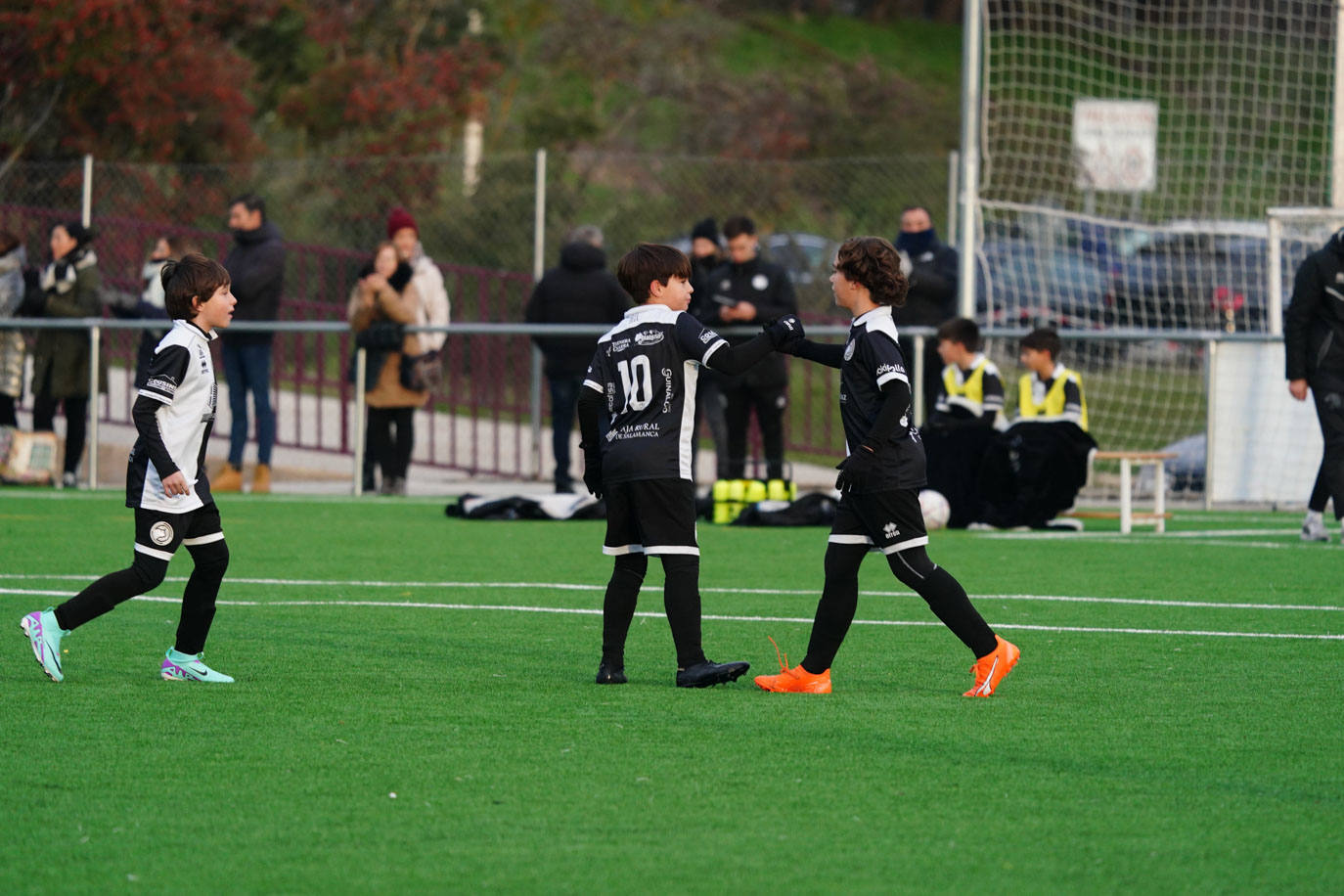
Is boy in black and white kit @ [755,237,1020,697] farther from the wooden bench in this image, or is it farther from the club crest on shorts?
the wooden bench

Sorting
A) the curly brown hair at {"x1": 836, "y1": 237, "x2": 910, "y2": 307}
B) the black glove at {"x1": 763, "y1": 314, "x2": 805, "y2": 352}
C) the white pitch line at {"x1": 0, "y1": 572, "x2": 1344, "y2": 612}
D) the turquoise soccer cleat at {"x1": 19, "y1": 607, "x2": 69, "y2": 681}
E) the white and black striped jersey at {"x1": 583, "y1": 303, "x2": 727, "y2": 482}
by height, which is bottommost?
the white pitch line at {"x1": 0, "y1": 572, "x2": 1344, "y2": 612}

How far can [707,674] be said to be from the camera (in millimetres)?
6633

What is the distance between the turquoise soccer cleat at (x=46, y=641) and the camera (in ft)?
21.8

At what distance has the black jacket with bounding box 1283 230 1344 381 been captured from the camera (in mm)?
11164

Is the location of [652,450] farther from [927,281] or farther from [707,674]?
[927,281]

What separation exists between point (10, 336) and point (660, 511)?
1115 centimetres

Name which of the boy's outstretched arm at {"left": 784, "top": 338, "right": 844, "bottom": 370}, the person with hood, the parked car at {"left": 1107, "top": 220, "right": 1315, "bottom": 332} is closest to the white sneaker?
the person with hood

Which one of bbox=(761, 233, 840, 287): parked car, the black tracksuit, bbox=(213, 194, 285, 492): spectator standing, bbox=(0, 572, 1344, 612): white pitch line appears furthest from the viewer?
bbox=(761, 233, 840, 287): parked car

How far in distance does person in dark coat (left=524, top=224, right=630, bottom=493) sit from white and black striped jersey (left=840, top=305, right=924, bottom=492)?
872cm

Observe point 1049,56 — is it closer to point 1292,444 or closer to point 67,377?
point 1292,444

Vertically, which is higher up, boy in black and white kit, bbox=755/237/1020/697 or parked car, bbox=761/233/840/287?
parked car, bbox=761/233/840/287

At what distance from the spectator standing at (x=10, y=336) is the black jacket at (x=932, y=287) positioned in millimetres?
7099

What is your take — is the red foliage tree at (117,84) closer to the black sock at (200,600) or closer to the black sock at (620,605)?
the black sock at (200,600)

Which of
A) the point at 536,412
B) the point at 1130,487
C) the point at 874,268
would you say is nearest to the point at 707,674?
the point at 874,268
